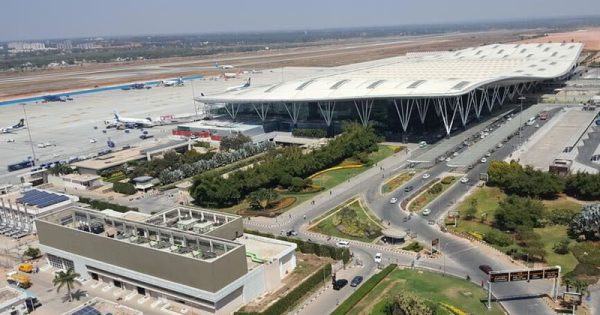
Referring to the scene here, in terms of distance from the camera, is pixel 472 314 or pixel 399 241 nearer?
pixel 472 314

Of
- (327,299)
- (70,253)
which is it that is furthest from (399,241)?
(70,253)

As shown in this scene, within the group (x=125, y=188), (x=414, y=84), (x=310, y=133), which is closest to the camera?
(x=125, y=188)

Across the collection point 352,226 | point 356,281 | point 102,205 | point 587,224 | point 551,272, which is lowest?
point 356,281

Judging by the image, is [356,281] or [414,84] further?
[414,84]

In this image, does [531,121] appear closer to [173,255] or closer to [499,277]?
[499,277]

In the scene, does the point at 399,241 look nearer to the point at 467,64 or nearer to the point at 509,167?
the point at 509,167

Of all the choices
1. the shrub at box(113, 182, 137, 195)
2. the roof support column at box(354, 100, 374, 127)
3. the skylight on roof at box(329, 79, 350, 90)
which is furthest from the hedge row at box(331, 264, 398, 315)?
the skylight on roof at box(329, 79, 350, 90)

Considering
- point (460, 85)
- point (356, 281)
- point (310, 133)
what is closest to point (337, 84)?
point (310, 133)
